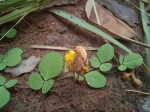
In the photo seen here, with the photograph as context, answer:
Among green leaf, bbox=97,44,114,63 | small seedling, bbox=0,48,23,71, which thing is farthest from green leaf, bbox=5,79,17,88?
green leaf, bbox=97,44,114,63

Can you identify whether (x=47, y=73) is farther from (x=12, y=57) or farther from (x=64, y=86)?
(x=12, y=57)

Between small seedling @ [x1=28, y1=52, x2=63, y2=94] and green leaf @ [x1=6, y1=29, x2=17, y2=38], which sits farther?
green leaf @ [x1=6, y1=29, x2=17, y2=38]

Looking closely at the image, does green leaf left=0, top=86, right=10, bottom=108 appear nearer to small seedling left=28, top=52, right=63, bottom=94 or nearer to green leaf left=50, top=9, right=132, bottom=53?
small seedling left=28, top=52, right=63, bottom=94

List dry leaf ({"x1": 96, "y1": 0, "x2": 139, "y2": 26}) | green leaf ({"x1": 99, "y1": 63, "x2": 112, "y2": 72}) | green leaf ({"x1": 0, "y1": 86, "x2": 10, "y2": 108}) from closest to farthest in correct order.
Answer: green leaf ({"x1": 0, "y1": 86, "x2": 10, "y2": 108}) → green leaf ({"x1": 99, "y1": 63, "x2": 112, "y2": 72}) → dry leaf ({"x1": 96, "y1": 0, "x2": 139, "y2": 26})

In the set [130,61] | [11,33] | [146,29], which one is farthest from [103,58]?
[11,33]

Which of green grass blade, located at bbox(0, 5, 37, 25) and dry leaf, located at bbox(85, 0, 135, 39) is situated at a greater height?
green grass blade, located at bbox(0, 5, 37, 25)

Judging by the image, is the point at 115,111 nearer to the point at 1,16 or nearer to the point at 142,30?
the point at 142,30

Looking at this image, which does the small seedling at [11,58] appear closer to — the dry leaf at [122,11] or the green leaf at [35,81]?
the green leaf at [35,81]

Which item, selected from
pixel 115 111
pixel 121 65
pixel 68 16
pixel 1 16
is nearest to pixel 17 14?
pixel 1 16
